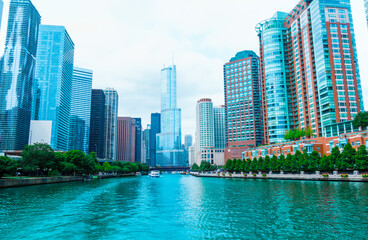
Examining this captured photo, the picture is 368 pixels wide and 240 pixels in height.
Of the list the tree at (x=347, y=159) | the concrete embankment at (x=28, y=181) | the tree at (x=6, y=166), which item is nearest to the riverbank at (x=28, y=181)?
the concrete embankment at (x=28, y=181)

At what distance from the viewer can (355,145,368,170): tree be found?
298 feet

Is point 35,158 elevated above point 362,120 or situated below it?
below

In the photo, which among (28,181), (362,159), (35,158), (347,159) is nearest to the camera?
(28,181)

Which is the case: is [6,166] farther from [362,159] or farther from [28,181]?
[362,159]

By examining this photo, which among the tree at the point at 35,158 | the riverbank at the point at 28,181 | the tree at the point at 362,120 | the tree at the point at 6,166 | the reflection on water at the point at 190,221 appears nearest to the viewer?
the reflection on water at the point at 190,221

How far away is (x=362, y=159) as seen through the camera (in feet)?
304

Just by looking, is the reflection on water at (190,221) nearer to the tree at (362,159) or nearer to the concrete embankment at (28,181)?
the concrete embankment at (28,181)

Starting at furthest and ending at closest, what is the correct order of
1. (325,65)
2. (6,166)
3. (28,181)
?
(325,65), (28,181), (6,166)

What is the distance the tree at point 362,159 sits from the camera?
298 feet

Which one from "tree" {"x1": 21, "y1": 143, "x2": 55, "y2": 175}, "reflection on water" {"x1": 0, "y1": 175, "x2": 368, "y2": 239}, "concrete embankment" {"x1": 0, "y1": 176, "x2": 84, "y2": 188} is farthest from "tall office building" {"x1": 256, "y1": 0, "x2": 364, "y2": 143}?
"tree" {"x1": 21, "y1": 143, "x2": 55, "y2": 175}

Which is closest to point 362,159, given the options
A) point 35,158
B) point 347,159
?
point 347,159

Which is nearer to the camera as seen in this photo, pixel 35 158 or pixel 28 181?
pixel 28 181

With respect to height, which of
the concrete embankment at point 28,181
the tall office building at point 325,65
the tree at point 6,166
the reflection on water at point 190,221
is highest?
the tall office building at point 325,65

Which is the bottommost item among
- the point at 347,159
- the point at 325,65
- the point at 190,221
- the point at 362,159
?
the point at 190,221
